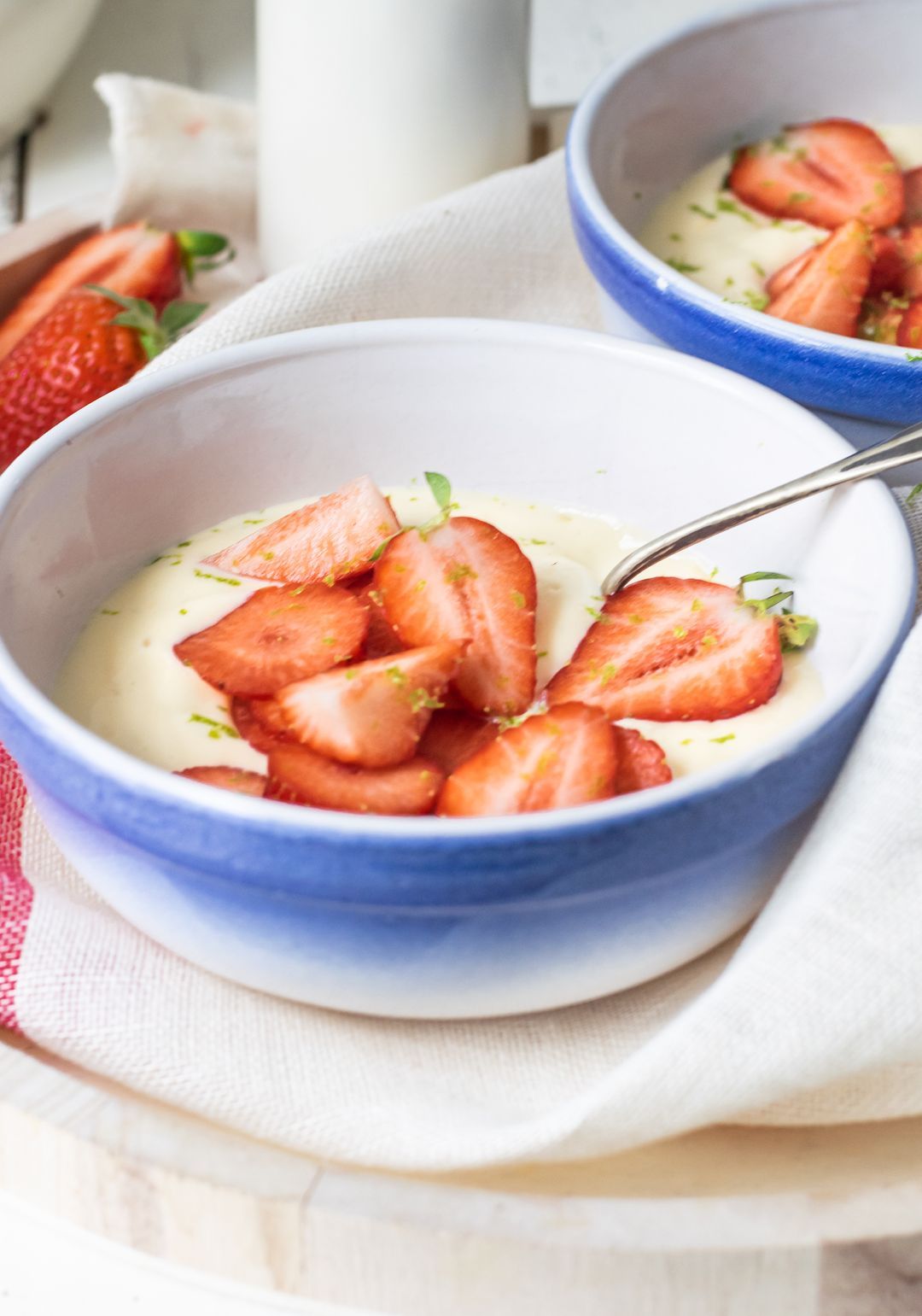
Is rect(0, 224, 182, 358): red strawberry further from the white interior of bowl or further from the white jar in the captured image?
the white interior of bowl

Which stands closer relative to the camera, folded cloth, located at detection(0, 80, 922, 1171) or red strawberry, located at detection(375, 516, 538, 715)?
folded cloth, located at detection(0, 80, 922, 1171)

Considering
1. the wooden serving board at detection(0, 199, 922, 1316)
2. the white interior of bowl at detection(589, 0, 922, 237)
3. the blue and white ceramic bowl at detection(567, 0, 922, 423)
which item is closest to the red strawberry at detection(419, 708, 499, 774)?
the wooden serving board at detection(0, 199, 922, 1316)

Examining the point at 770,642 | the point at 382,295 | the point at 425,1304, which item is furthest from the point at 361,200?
the point at 425,1304

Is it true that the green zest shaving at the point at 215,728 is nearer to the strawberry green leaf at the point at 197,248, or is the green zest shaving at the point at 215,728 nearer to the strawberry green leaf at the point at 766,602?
the strawberry green leaf at the point at 766,602

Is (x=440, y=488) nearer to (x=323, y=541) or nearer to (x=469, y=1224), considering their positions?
(x=323, y=541)

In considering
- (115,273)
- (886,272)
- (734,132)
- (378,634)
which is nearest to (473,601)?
(378,634)

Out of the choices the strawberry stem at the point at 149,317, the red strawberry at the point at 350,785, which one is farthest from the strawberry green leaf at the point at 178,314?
the red strawberry at the point at 350,785
